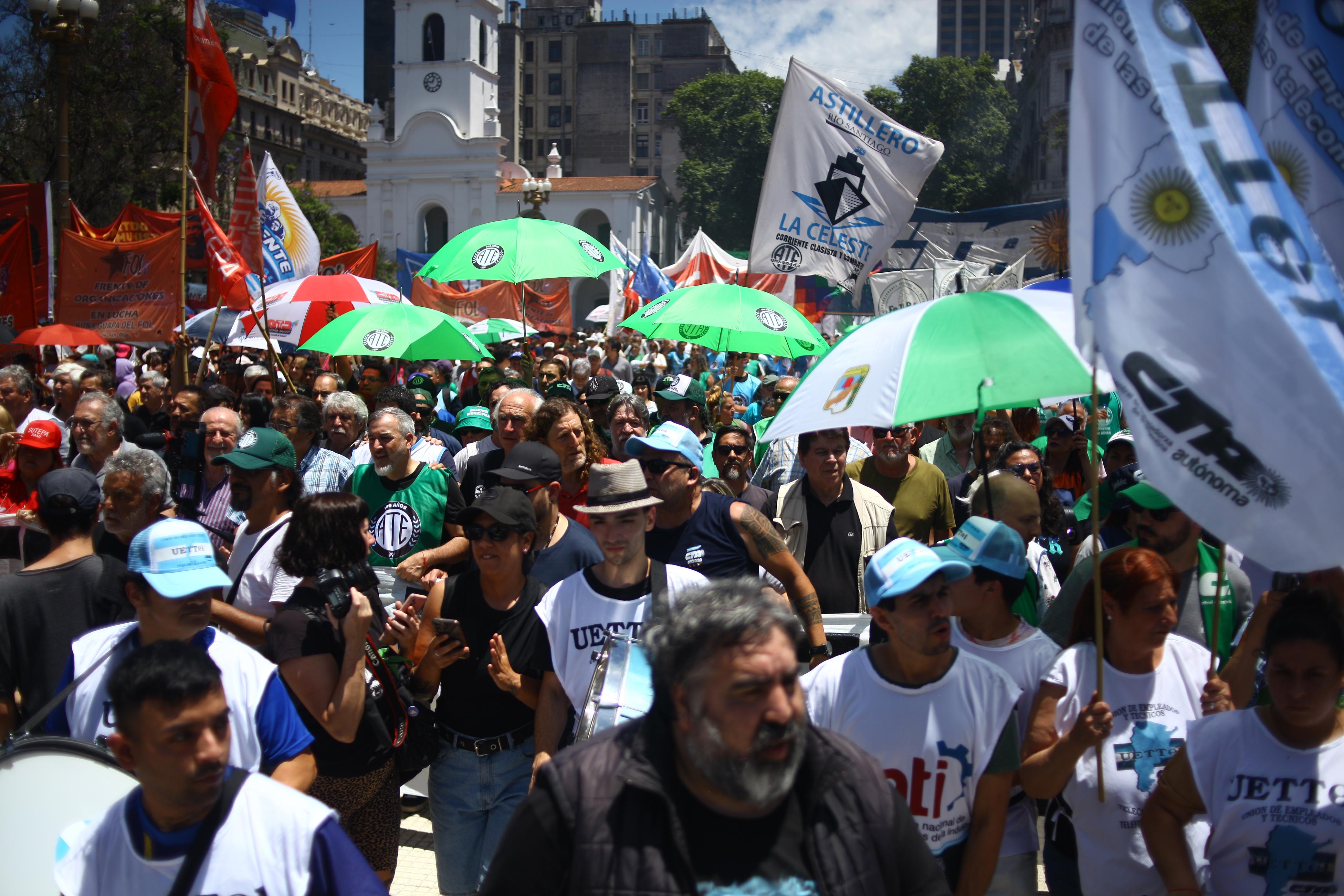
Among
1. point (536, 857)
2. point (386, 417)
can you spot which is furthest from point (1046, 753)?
point (386, 417)

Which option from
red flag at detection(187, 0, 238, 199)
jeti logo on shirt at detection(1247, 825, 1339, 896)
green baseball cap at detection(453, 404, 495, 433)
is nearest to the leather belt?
jeti logo on shirt at detection(1247, 825, 1339, 896)

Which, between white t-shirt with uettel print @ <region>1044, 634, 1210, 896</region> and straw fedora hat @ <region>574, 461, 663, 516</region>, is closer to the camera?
white t-shirt with uettel print @ <region>1044, 634, 1210, 896</region>

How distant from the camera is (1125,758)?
3031 millimetres

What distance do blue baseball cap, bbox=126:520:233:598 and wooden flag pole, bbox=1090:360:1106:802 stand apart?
219 cm

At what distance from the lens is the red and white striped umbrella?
9.69 m

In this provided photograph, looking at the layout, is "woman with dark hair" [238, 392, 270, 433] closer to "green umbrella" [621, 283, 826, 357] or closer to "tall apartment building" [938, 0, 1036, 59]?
"green umbrella" [621, 283, 826, 357]

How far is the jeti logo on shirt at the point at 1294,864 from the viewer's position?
2631mm

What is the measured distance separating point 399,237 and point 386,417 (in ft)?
200

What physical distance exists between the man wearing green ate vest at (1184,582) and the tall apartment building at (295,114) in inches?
2517

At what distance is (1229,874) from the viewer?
8.95 ft

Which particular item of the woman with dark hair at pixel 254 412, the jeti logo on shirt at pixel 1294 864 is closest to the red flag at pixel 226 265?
the woman with dark hair at pixel 254 412

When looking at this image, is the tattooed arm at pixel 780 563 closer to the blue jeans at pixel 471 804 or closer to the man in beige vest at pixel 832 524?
the man in beige vest at pixel 832 524

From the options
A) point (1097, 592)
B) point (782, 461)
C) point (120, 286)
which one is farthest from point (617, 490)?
point (120, 286)

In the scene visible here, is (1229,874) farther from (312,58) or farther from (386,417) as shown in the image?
(312,58)
